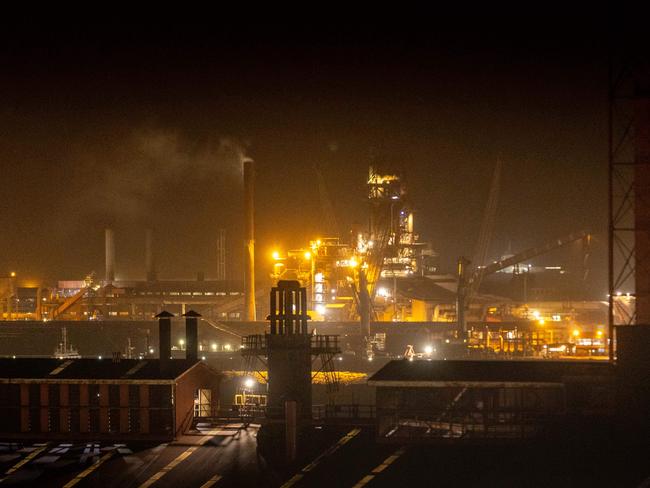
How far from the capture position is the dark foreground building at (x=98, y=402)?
31969 millimetres

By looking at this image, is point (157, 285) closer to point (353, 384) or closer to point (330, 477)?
point (353, 384)

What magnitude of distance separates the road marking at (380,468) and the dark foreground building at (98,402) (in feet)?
27.5

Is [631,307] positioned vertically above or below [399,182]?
below

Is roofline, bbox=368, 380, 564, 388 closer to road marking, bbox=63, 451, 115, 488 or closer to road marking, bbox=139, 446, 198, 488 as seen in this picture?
road marking, bbox=139, 446, 198, 488

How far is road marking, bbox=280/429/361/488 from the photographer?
28.2 meters

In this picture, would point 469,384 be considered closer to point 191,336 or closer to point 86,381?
point 191,336

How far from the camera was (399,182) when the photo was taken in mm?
86188

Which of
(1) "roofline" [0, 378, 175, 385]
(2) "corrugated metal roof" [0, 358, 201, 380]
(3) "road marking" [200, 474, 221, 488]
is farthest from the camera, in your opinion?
(2) "corrugated metal roof" [0, 358, 201, 380]

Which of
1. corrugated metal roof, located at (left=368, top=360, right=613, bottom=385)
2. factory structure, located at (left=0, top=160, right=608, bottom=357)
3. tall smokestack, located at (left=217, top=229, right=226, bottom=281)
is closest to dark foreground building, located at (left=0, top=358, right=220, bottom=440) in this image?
corrugated metal roof, located at (left=368, top=360, right=613, bottom=385)

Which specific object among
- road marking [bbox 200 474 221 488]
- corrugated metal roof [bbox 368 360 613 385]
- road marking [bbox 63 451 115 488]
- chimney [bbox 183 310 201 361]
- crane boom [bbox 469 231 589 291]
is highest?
crane boom [bbox 469 231 589 291]

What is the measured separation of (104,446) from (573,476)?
17.8 metres

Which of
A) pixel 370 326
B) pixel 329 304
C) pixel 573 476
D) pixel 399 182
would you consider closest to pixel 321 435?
pixel 573 476

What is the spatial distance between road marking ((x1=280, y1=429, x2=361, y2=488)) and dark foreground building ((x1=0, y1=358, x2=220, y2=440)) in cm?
589

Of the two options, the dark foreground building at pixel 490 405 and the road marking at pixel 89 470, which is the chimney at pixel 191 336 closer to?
the road marking at pixel 89 470
